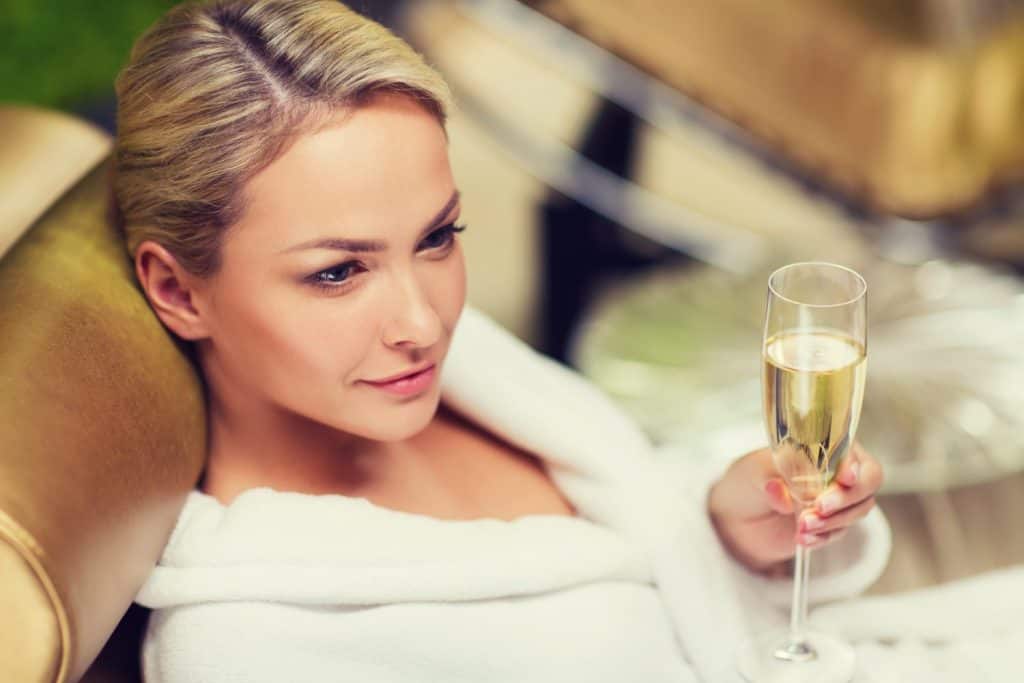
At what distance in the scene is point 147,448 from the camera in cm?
94

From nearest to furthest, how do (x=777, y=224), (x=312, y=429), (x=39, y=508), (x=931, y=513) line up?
(x=39, y=508) → (x=312, y=429) → (x=931, y=513) → (x=777, y=224)

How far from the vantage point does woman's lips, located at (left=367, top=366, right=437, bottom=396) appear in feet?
3.26

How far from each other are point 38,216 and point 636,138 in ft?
5.10

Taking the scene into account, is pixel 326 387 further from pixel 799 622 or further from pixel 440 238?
pixel 799 622

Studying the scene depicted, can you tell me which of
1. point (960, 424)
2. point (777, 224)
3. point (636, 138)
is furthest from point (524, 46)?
point (960, 424)

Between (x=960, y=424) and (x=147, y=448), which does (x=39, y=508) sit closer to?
(x=147, y=448)

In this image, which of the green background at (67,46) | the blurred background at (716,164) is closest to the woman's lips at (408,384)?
the blurred background at (716,164)

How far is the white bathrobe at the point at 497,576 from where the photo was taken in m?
0.96

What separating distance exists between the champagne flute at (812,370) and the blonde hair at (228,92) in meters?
0.30

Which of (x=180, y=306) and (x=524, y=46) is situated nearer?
(x=180, y=306)

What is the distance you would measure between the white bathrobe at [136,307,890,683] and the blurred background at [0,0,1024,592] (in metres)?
0.63

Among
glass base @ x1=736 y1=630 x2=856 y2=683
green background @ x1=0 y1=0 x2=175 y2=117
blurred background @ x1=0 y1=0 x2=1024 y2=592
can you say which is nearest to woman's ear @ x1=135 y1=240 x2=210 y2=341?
glass base @ x1=736 y1=630 x2=856 y2=683

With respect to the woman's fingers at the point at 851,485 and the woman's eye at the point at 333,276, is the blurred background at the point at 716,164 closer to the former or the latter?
the woman's fingers at the point at 851,485

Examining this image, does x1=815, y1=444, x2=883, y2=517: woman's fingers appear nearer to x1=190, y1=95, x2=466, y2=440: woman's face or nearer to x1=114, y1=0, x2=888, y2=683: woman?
x1=114, y1=0, x2=888, y2=683: woman
